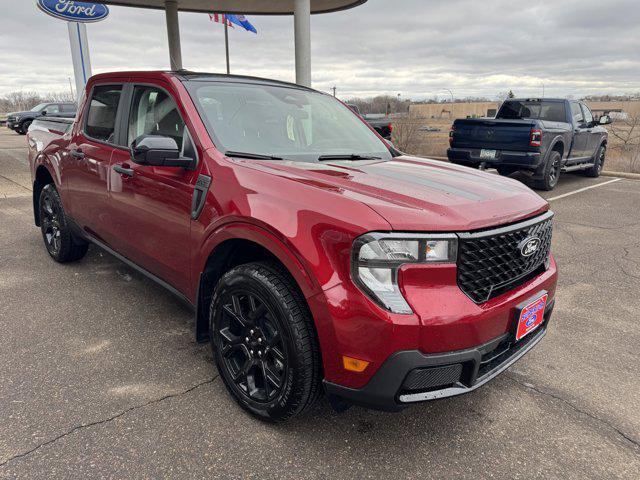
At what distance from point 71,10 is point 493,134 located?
1033 centimetres

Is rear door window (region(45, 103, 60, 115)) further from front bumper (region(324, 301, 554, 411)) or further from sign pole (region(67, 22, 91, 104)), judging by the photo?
front bumper (region(324, 301, 554, 411))

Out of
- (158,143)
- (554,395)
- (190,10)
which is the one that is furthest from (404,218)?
(190,10)

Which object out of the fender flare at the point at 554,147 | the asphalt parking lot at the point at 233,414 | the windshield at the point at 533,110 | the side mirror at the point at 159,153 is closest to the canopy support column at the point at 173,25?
the windshield at the point at 533,110

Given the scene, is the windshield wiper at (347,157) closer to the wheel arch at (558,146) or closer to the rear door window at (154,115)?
the rear door window at (154,115)

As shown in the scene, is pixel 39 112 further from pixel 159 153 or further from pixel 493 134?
pixel 159 153

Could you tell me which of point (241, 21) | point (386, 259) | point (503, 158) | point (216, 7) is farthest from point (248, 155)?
point (241, 21)

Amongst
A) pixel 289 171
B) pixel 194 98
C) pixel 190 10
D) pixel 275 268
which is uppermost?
pixel 190 10

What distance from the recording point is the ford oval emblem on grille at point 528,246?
7.32 feet

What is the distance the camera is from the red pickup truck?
6.21 ft

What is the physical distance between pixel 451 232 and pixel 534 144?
25.1ft

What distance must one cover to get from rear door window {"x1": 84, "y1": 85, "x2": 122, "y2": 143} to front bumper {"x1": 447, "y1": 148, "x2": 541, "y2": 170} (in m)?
7.21

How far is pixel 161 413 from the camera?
246 cm

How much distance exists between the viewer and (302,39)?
8.79m

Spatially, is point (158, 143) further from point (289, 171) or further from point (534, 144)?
point (534, 144)
